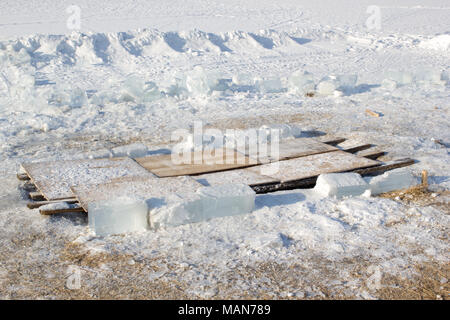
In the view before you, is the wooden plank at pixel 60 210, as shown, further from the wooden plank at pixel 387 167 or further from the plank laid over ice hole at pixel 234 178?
the wooden plank at pixel 387 167

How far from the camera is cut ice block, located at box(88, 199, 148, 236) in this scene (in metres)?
4.02

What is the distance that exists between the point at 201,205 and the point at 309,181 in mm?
1357

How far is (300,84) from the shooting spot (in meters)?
9.84

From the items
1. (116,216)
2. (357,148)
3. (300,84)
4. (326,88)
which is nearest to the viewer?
(116,216)

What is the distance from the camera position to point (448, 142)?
695 cm

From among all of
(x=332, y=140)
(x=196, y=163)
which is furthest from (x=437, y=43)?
(x=196, y=163)

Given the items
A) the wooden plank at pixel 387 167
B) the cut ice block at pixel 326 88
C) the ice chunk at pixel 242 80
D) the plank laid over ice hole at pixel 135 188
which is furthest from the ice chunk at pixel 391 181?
the ice chunk at pixel 242 80

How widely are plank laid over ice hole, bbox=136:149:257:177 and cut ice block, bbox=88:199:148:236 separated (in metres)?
1.12

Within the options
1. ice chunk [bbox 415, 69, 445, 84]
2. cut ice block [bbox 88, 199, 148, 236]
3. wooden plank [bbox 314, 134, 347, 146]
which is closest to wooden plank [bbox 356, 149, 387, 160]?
wooden plank [bbox 314, 134, 347, 146]

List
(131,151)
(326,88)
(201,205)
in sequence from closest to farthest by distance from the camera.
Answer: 1. (201,205)
2. (131,151)
3. (326,88)

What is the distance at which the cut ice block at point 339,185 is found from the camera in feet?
15.5

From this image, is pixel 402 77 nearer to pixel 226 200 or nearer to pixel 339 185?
pixel 339 185

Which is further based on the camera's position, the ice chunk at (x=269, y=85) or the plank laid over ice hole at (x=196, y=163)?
the ice chunk at (x=269, y=85)

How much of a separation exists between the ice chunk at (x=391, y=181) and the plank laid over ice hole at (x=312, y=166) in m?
0.47
